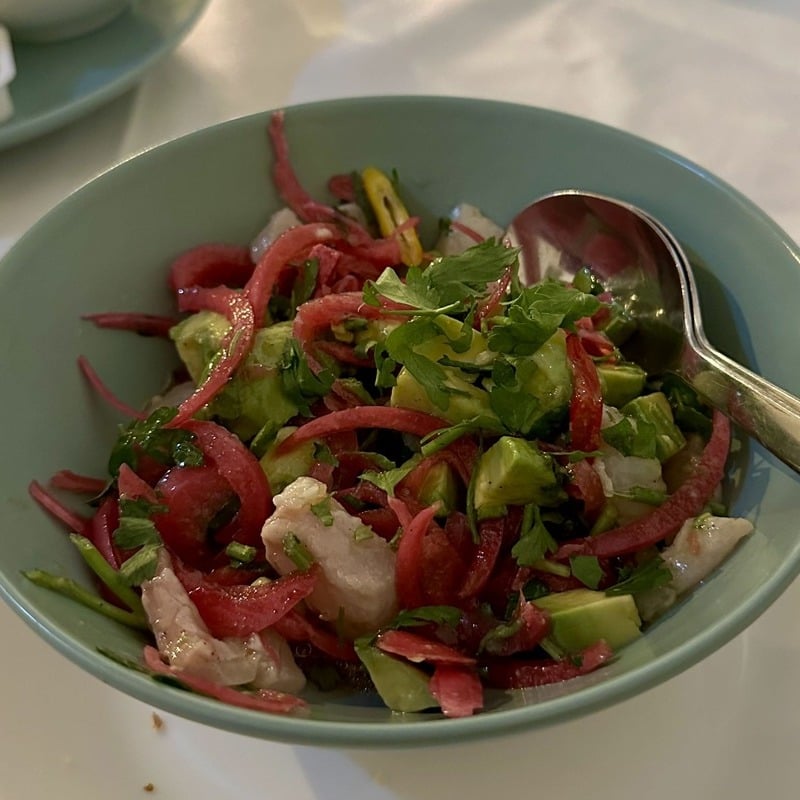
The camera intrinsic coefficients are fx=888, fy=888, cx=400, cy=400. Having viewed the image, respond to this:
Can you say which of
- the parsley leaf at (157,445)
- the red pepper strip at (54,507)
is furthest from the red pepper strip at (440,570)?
the red pepper strip at (54,507)

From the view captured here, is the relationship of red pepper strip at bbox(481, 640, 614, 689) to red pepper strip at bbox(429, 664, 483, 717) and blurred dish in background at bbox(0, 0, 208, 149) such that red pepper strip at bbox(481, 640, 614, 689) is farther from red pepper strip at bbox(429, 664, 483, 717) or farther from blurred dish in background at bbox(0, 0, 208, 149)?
blurred dish in background at bbox(0, 0, 208, 149)

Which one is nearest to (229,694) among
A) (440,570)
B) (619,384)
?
(440,570)

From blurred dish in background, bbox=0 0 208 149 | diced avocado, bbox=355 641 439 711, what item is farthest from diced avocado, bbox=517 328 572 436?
blurred dish in background, bbox=0 0 208 149

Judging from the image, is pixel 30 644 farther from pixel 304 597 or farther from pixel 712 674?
pixel 712 674

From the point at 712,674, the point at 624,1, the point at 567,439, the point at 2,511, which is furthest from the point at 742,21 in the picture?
the point at 2,511

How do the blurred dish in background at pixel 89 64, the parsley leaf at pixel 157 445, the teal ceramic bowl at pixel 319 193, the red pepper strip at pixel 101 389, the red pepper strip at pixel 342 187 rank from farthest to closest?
the blurred dish in background at pixel 89 64
the red pepper strip at pixel 342 187
the red pepper strip at pixel 101 389
the parsley leaf at pixel 157 445
the teal ceramic bowl at pixel 319 193

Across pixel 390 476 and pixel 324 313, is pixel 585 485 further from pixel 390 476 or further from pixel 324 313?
pixel 324 313

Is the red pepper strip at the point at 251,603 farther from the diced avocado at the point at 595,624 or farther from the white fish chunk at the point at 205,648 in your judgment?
the diced avocado at the point at 595,624
